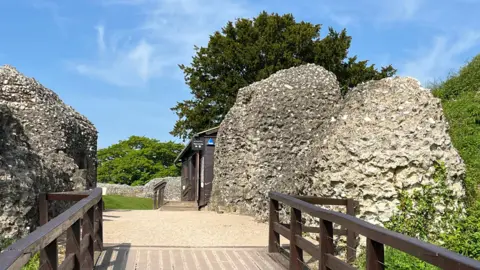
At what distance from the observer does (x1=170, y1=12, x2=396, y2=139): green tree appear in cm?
2661

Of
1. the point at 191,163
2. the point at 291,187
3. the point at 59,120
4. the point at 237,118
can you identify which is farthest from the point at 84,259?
the point at 191,163

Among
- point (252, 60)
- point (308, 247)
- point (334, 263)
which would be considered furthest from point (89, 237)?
point (252, 60)

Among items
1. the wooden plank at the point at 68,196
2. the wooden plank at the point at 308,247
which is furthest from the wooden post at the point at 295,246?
the wooden plank at the point at 68,196

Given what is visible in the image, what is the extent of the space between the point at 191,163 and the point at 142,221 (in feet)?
37.2

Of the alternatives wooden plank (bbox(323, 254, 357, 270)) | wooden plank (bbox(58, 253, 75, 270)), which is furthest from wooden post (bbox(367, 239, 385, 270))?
wooden plank (bbox(58, 253, 75, 270))

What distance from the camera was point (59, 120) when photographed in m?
13.0

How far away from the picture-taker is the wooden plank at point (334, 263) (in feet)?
14.2

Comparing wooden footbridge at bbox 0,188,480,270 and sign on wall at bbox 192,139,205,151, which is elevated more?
sign on wall at bbox 192,139,205,151

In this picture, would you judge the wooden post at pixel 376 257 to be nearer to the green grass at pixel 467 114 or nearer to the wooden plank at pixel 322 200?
the wooden plank at pixel 322 200

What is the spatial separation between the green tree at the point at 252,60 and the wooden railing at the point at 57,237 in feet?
65.4

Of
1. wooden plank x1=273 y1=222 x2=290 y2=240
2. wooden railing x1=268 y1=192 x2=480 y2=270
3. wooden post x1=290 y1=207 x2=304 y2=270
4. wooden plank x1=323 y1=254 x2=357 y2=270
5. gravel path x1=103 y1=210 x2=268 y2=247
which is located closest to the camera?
wooden railing x1=268 y1=192 x2=480 y2=270

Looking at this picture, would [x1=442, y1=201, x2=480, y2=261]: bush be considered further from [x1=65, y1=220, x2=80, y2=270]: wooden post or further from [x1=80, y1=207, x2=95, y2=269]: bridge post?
[x1=65, y1=220, x2=80, y2=270]: wooden post

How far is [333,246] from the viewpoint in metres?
4.91

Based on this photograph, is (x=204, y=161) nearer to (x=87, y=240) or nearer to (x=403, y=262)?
(x=87, y=240)
